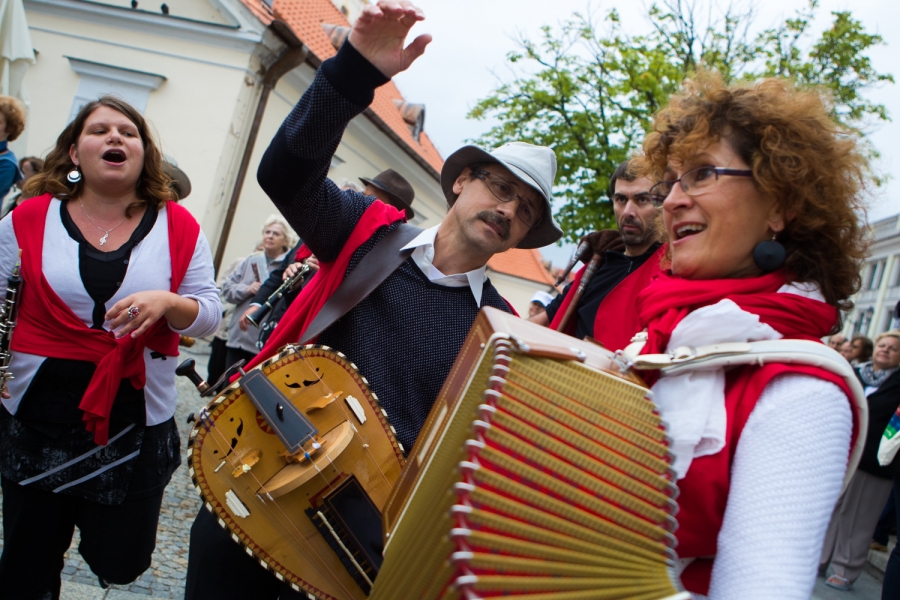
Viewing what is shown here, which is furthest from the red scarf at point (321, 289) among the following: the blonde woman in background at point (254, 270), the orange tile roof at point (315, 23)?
the orange tile roof at point (315, 23)

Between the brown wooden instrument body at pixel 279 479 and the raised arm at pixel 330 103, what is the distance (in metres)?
0.55

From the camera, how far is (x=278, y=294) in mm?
5641

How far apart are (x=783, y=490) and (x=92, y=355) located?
2.32m

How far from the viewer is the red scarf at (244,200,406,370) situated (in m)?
2.44

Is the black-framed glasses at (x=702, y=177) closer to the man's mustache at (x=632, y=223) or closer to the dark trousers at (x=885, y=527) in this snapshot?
the man's mustache at (x=632, y=223)

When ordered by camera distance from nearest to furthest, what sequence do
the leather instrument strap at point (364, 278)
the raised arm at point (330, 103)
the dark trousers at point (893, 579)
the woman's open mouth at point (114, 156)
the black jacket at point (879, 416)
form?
the raised arm at point (330, 103) → the leather instrument strap at point (364, 278) → the woman's open mouth at point (114, 156) → the dark trousers at point (893, 579) → the black jacket at point (879, 416)

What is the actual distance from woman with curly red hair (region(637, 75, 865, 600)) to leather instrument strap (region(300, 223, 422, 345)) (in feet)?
3.21

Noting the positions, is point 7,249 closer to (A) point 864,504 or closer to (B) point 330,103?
(B) point 330,103

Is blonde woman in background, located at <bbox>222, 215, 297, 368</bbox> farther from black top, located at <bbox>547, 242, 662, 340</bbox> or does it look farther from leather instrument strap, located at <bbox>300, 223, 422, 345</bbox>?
leather instrument strap, located at <bbox>300, 223, 422, 345</bbox>

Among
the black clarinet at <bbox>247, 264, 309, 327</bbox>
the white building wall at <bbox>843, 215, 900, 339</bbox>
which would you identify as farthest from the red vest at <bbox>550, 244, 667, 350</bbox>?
the white building wall at <bbox>843, 215, 900, 339</bbox>

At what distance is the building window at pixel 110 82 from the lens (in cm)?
1212

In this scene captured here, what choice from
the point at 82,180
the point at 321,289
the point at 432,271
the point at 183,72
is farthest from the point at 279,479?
the point at 183,72

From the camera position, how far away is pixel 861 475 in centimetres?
609

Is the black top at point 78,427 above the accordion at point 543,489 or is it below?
below
